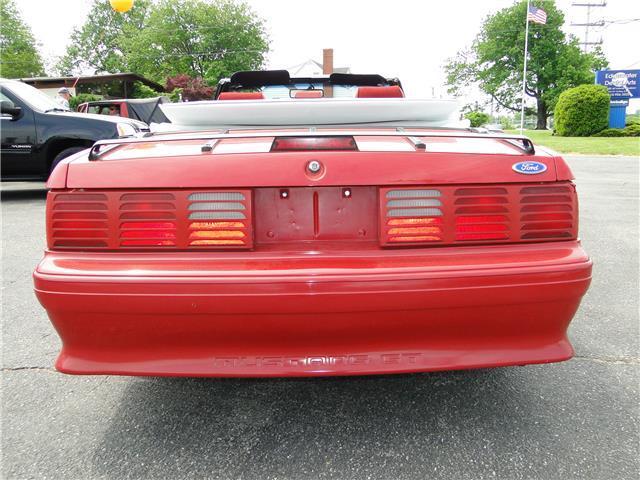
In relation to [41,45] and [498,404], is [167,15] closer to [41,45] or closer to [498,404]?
[41,45]

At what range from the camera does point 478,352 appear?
5.80 ft

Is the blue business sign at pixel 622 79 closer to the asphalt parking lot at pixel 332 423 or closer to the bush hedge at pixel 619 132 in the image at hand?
the bush hedge at pixel 619 132

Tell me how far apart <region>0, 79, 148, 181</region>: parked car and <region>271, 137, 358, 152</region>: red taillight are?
20.1 ft

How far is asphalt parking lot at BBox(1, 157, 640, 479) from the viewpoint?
1.78m

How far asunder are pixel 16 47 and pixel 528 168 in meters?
57.7

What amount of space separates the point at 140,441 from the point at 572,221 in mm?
1820

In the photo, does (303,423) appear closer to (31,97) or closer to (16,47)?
(31,97)

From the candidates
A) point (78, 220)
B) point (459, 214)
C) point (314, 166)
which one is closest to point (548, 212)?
point (459, 214)

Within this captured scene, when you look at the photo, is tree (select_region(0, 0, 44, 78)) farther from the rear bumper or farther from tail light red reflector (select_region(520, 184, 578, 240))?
tail light red reflector (select_region(520, 184, 578, 240))

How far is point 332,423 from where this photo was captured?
6.72ft

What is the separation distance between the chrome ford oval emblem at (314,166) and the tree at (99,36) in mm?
62947

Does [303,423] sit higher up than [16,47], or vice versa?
[16,47]

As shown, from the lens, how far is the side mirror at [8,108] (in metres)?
7.09

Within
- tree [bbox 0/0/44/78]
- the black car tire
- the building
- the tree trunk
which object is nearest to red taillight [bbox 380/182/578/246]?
the black car tire
